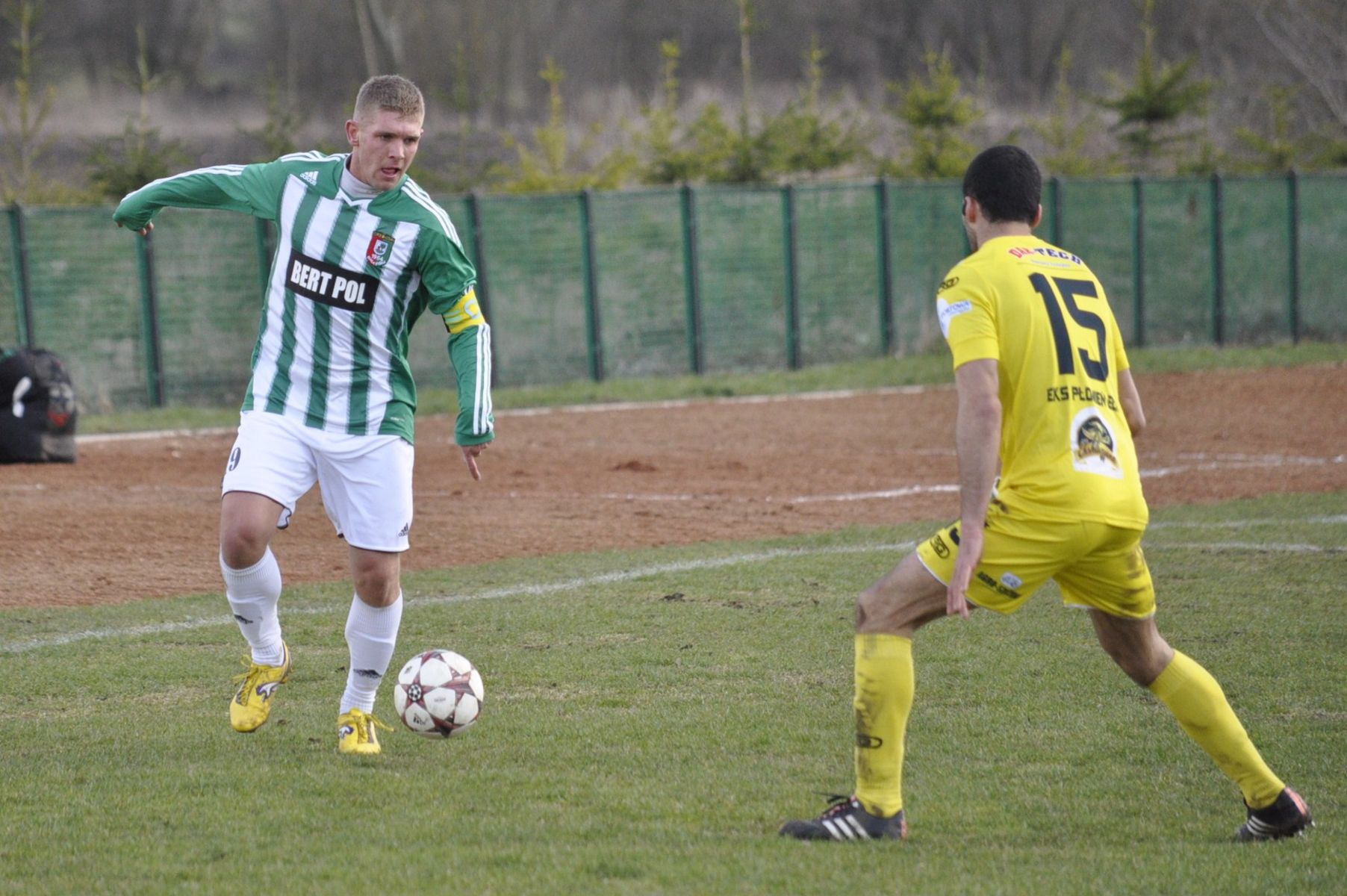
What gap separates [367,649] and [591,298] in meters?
16.1

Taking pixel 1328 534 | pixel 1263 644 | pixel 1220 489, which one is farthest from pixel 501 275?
pixel 1263 644

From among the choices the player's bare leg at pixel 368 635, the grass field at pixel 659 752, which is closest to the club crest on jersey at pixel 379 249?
the player's bare leg at pixel 368 635

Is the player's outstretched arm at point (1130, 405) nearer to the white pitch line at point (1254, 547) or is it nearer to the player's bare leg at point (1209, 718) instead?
the player's bare leg at point (1209, 718)

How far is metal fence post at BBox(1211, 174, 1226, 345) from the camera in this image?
1019 inches

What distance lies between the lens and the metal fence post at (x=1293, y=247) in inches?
1038

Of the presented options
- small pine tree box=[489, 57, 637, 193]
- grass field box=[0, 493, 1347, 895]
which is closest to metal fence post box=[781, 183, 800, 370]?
small pine tree box=[489, 57, 637, 193]

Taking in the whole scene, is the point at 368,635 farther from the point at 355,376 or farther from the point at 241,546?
the point at 355,376

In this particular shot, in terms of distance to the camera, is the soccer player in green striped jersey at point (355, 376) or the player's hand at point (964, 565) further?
the soccer player in green striped jersey at point (355, 376)

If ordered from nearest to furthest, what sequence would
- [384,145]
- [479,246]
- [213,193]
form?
[384,145] < [213,193] < [479,246]

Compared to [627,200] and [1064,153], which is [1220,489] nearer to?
[627,200]

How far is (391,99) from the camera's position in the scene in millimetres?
5500

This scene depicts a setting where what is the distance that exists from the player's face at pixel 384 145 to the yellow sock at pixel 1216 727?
2944 millimetres

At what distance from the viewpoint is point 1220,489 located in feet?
38.8

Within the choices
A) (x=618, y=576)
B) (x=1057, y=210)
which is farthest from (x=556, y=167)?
(x=618, y=576)
